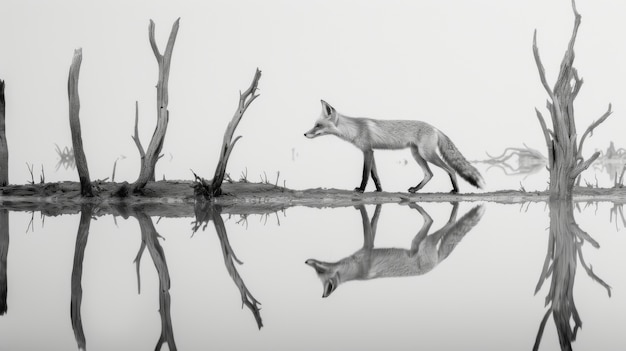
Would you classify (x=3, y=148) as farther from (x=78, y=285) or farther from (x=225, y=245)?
A: (x=78, y=285)

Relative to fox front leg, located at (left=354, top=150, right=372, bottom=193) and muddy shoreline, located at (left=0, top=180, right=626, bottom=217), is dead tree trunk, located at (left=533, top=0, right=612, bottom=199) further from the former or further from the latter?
fox front leg, located at (left=354, top=150, right=372, bottom=193)

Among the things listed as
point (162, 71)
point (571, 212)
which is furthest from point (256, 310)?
point (162, 71)

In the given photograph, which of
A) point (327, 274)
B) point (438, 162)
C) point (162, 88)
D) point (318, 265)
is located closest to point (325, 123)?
point (438, 162)

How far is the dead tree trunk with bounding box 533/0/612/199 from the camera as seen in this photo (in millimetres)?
9164

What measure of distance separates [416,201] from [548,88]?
214cm

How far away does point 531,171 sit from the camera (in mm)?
18047

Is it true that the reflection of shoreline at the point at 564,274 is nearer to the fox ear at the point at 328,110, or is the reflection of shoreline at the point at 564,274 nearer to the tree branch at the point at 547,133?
the tree branch at the point at 547,133

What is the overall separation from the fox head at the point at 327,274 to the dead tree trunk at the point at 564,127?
19.8 feet

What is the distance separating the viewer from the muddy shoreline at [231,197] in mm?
9148

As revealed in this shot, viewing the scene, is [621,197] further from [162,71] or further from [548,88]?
[162,71]

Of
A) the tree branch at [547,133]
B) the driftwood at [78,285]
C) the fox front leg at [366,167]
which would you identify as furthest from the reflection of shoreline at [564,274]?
the fox front leg at [366,167]

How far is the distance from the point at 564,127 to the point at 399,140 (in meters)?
2.11

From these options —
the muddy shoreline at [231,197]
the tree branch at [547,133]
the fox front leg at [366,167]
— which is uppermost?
the tree branch at [547,133]

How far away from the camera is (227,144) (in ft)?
29.6
